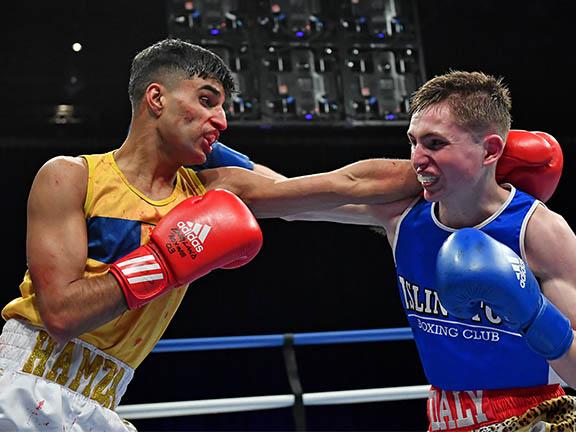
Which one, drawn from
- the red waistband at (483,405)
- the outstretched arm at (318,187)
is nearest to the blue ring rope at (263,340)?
the outstretched arm at (318,187)

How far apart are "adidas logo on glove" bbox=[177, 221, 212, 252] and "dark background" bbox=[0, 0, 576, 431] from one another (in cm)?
305

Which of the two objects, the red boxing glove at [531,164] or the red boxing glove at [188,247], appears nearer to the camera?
the red boxing glove at [188,247]

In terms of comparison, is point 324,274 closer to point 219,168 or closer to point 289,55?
point 289,55

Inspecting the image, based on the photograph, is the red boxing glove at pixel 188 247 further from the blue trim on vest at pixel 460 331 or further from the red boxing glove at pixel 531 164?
the red boxing glove at pixel 531 164

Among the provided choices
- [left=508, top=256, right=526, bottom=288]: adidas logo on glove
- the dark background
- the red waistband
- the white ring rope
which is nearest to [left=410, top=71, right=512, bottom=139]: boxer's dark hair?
[left=508, top=256, right=526, bottom=288]: adidas logo on glove

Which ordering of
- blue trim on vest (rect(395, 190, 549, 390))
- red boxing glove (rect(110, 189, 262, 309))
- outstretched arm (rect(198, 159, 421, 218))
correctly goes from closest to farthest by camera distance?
red boxing glove (rect(110, 189, 262, 309)) → blue trim on vest (rect(395, 190, 549, 390)) → outstretched arm (rect(198, 159, 421, 218))

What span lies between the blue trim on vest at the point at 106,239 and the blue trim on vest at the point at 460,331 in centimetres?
71

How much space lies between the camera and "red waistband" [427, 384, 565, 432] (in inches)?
71.6

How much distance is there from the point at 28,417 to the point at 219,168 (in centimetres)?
77

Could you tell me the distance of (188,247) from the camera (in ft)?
5.55

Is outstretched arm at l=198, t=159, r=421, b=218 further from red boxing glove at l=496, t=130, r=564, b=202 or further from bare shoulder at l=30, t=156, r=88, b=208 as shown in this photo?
bare shoulder at l=30, t=156, r=88, b=208

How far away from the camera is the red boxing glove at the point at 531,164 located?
2012 millimetres

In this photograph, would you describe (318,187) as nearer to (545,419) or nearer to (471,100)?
(471,100)

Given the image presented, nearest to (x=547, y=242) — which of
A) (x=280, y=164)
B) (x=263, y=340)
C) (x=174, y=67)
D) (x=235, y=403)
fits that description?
(x=174, y=67)
